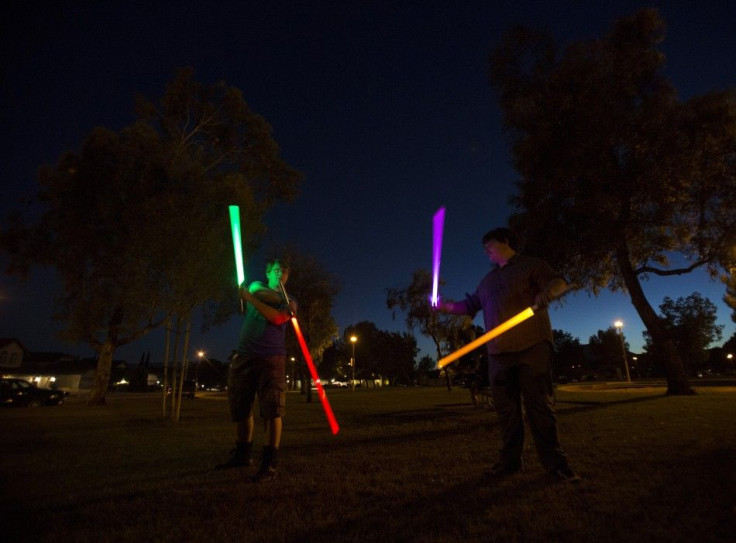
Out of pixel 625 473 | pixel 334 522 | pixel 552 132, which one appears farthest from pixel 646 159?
pixel 334 522

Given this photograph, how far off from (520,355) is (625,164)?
15464 millimetres

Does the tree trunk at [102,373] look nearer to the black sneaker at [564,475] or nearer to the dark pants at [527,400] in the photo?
the dark pants at [527,400]

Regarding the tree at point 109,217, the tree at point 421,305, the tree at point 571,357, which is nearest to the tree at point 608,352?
the tree at point 571,357

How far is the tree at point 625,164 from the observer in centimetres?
1504

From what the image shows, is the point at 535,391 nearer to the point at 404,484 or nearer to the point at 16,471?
the point at 404,484

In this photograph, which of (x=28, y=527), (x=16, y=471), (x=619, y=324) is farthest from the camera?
(x=619, y=324)

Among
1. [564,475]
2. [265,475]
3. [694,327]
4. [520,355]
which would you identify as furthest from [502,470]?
[694,327]

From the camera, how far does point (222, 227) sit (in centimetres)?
1275

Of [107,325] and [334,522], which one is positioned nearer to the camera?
[334,522]

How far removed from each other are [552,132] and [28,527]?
1832cm

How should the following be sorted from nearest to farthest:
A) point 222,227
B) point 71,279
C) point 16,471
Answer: point 16,471 → point 222,227 → point 71,279

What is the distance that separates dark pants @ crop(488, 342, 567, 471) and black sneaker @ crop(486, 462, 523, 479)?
0.03 meters

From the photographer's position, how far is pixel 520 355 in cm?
397

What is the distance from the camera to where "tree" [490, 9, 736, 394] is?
592 inches
